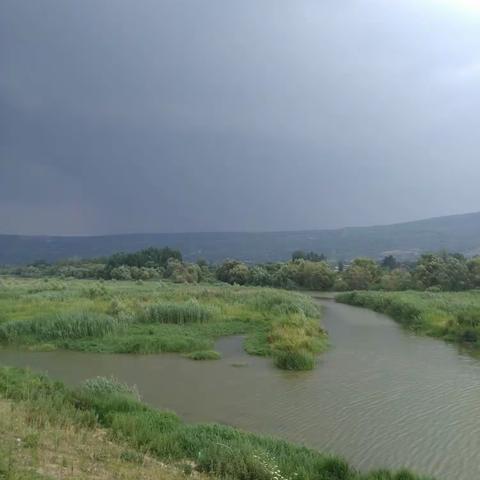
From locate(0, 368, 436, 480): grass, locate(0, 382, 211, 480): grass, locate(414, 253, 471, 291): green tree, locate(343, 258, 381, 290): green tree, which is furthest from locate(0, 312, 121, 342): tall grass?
locate(343, 258, 381, 290): green tree

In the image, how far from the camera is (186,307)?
3850cm

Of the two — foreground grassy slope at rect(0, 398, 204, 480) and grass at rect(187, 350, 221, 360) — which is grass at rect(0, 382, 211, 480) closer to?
foreground grassy slope at rect(0, 398, 204, 480)

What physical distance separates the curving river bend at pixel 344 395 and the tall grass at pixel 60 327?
2.83m

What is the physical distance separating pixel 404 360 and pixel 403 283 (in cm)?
5205

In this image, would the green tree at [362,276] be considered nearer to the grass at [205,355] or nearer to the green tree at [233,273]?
the green tree at [233,273]

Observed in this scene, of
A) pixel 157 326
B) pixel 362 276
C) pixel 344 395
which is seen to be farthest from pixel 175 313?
pixel 362 276


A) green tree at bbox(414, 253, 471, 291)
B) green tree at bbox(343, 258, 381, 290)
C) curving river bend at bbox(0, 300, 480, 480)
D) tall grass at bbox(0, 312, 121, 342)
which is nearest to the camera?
curving river bend at bbox(0, 300, 480, 480)

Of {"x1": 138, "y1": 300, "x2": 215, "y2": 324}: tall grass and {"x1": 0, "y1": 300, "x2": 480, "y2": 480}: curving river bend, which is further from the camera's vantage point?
{"x1": 138, "y1": 300, "x2": 215, "y2": 324}: tall grass

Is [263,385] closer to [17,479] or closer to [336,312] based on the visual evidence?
[17,479]

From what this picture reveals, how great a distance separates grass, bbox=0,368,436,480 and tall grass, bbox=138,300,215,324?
70.0 ft

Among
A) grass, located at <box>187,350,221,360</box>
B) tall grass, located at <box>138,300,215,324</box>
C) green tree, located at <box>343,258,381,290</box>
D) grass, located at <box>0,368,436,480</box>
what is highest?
grass, located at <box>0,368,436,480</box>

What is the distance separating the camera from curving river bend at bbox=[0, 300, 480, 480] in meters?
14.6

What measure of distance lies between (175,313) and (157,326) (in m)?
3.00

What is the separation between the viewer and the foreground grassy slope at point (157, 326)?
94.9ft
